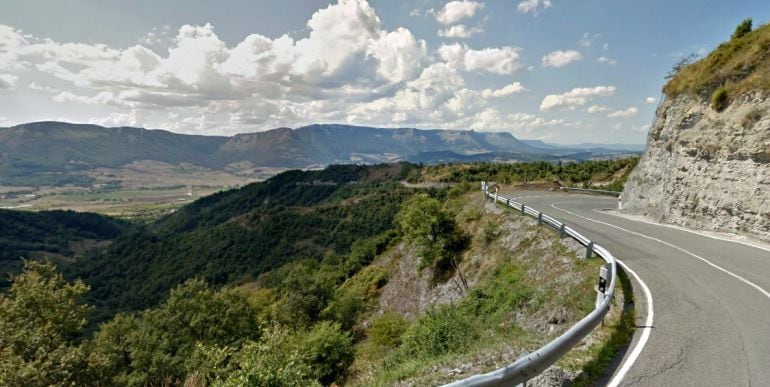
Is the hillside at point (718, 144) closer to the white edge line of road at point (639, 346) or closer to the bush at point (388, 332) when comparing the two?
the white edge line of road at point (639, 346)

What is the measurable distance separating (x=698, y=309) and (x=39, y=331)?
25512mm

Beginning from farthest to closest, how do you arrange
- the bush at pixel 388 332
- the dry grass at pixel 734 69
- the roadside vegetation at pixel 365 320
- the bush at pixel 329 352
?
the bush at pixel 388 332, the bush at pixel 329 352, the dry grass at pixel 734 69, the roadside vegetation at pixel 365 320

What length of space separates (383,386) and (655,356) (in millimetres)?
5015

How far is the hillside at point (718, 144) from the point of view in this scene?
14.8 meters

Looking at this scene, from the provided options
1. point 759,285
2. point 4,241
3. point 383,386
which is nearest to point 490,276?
point 759,285

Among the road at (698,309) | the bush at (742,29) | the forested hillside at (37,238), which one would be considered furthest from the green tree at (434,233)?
the forested hillside at (37,238)

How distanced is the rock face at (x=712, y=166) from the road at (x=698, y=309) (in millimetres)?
1409

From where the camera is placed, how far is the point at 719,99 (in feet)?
57.1

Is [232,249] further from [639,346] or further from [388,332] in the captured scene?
[639,346]

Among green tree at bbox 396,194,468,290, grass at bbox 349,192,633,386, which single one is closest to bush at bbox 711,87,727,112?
Answer: grass at bbox 349,192,633,386

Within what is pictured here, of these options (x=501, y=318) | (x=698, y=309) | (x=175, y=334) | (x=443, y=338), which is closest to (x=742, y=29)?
(x=698, y=309)

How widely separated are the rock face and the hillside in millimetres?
34

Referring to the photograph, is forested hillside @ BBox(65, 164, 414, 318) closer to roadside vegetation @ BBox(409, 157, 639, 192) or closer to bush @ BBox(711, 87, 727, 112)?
roadside vegetation @ BBox(409, 157, 639, 192)

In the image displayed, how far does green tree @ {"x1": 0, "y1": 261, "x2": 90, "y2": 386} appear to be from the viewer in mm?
13720
